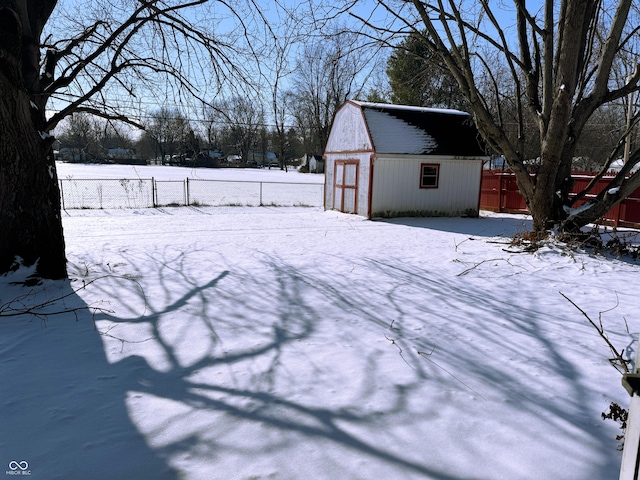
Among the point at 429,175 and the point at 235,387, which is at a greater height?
the point at 429,175

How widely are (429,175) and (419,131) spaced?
1.77 metres

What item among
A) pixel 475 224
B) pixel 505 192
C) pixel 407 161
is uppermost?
pixel 407 161

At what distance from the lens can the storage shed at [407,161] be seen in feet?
51.0

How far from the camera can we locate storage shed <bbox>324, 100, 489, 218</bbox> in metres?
15.5

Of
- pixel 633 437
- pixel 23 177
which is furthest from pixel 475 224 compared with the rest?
pixel 633 437

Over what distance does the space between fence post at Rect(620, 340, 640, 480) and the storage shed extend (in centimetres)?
1421

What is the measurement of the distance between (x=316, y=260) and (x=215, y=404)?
513 cm

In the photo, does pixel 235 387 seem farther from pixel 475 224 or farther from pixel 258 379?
pixel 475 224

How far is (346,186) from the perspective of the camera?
1703cm

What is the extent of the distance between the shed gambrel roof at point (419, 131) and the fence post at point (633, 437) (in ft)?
46.8

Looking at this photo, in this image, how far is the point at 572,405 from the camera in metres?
3.11

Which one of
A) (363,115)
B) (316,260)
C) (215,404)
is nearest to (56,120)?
(316,260)

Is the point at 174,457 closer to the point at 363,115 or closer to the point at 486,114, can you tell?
the point at 486,114

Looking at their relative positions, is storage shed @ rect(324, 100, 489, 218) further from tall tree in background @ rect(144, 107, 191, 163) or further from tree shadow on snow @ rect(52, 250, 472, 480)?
tree shadow on snow @ rect(52, 250, 472, 480)
